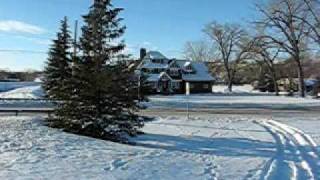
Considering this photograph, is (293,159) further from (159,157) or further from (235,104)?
(235,104)

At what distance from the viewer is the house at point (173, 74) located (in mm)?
77625

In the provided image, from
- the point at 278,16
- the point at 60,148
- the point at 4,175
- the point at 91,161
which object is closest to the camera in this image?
the point at 4,175

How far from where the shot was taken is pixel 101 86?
1789cm

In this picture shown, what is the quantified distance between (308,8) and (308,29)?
3.12 metres

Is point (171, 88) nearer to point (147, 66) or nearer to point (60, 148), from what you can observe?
point (147, 66)

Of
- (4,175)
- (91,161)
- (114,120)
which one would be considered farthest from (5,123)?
(4,175)

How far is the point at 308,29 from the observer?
2483 inches

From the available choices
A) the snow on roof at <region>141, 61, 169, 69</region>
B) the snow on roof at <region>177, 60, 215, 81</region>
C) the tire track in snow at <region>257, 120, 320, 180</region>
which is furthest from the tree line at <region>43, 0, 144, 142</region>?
the snow on roof at <region>177, 60, 215, 81</region>

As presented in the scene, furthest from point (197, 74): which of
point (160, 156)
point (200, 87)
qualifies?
point (160, 156)

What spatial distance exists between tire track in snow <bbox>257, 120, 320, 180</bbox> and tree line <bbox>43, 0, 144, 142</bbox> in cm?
565

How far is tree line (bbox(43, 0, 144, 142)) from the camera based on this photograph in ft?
59.3

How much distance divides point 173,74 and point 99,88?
207 ft

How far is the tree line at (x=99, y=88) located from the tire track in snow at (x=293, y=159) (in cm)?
565

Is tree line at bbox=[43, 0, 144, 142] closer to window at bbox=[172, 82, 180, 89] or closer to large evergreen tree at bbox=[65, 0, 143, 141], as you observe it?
large evergreen tree at bbox=[65, 0, 143, 141]
